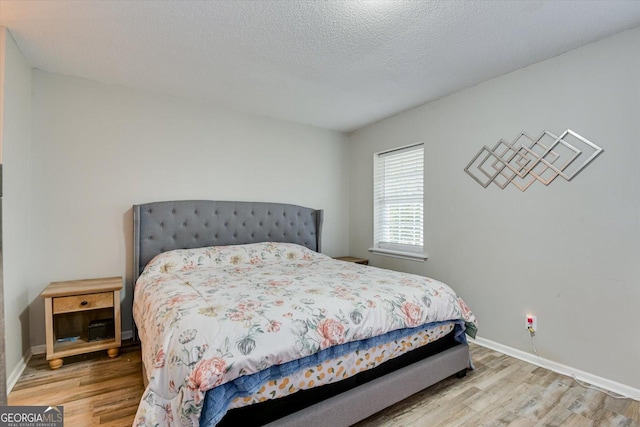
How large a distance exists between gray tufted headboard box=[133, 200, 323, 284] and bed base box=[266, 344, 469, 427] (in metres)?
2.15

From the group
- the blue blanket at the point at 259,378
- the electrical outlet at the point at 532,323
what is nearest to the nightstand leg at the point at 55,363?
the blue blanket at the point at 259,378

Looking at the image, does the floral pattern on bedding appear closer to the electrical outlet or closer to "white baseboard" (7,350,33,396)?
the electrical outlet

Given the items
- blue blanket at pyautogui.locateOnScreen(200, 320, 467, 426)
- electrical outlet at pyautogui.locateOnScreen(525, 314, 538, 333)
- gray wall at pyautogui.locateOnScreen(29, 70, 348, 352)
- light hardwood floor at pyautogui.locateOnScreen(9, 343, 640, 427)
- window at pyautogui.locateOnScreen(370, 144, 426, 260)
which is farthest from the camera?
window at pyautogui.locateOnScreen(370, 144, 426, 260)

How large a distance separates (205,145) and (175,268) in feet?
4.50

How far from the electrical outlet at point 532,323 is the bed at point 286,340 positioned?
0.66 m

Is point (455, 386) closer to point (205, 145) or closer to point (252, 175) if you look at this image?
point (252, 175)

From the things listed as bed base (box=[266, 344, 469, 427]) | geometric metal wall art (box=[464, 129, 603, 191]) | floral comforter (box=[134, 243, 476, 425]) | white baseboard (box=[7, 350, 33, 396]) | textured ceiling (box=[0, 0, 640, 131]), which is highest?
textured ceiling (box=[0, 0, 640, 131])

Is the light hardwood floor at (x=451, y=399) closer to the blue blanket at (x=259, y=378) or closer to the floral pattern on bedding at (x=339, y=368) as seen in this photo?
the floral pattern on bedding at (x=339, y=368)

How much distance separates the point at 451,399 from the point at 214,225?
8.43 ft

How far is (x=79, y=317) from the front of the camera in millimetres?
2705

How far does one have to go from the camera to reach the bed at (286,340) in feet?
4.17

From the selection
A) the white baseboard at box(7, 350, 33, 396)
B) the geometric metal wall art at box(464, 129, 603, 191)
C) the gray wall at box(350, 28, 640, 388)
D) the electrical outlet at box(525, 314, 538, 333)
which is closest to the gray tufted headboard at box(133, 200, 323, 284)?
the white baseboard at box(7, 350, 33, 396)

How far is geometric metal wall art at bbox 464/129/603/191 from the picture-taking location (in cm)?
224

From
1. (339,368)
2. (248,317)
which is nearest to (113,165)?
(248,317)
